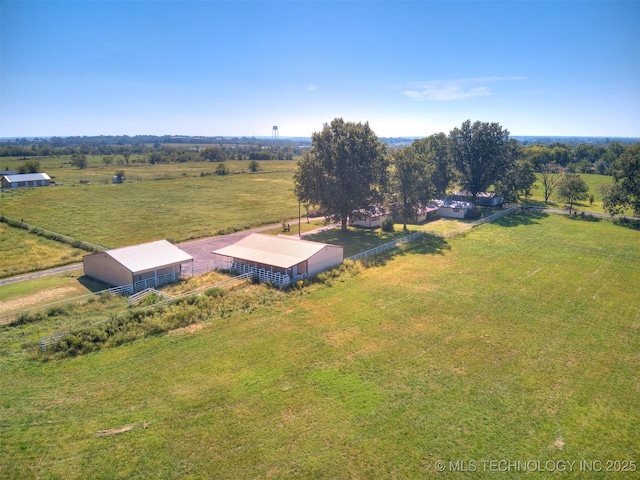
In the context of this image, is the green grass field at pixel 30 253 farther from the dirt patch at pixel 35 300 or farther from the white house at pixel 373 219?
the white house at pixel 373 219

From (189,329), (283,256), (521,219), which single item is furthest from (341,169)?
(521,219)

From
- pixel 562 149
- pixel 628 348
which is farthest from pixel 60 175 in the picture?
pixel 562 149

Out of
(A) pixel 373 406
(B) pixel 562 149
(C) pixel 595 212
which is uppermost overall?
(B) pixel 562 149

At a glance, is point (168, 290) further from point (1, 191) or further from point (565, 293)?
point (1, 191)

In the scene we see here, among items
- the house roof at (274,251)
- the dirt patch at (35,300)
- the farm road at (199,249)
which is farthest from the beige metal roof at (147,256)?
the dirt patch at (35,300)

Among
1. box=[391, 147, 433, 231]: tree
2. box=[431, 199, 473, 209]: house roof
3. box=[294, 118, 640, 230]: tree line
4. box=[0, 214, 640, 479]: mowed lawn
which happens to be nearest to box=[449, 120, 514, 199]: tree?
box=[431, 199, 473, 209]: house roof

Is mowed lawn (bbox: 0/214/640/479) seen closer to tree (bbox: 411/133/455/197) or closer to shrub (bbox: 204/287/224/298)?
shrub (bbox: 204/287/224/298)

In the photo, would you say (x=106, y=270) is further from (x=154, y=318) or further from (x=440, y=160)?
(x=440, y=160)
